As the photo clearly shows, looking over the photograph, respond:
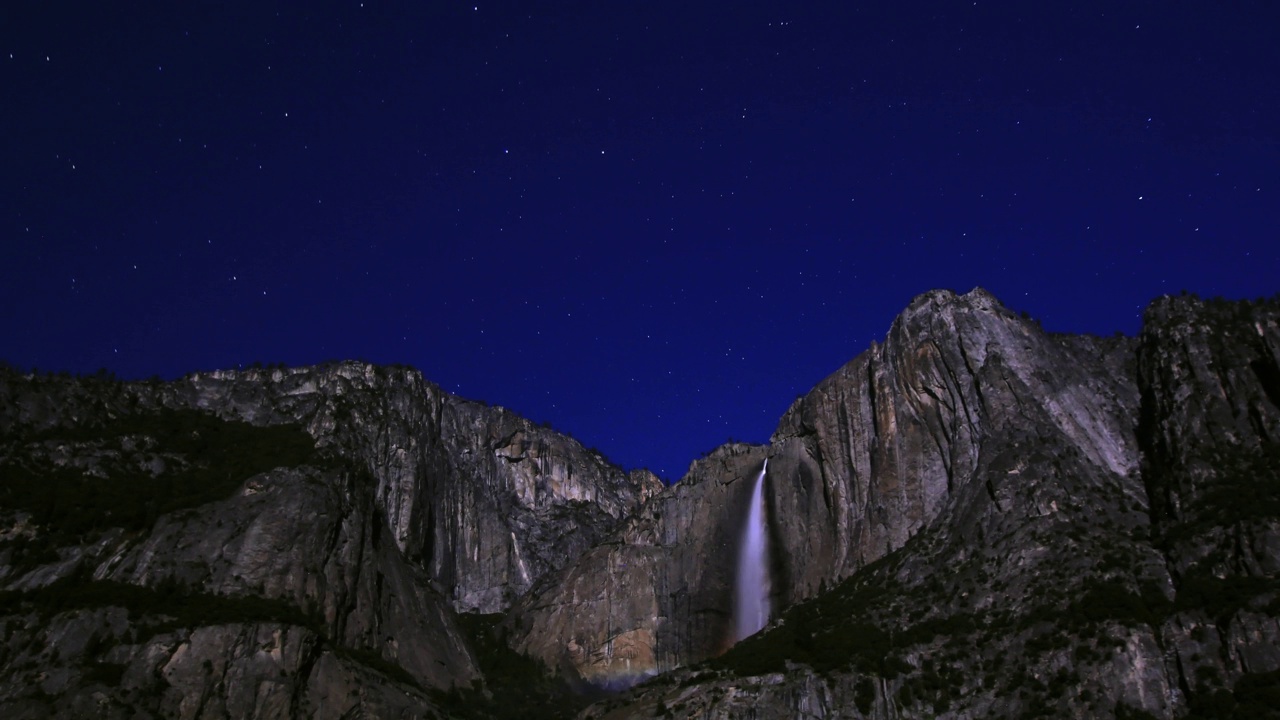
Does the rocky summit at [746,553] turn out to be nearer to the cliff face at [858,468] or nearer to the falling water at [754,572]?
the cliff face at [858,468]

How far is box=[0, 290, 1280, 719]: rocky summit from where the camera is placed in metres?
94.8

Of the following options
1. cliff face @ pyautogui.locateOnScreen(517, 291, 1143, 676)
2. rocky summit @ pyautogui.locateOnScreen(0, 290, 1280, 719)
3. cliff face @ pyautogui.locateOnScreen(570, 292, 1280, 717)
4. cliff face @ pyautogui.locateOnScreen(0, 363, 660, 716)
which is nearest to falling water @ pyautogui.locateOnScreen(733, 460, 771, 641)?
rocky summit @ pyautogui.locateOnScreen(0, 290, 1280, 719)

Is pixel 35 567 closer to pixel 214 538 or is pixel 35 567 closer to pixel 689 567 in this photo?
pixel 214 538

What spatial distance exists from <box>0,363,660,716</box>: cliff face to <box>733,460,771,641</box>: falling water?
3185cm

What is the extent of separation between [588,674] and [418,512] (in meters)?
34.8

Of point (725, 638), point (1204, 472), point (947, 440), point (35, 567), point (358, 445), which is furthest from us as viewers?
point (358, 445)

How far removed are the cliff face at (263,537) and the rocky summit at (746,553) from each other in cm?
41

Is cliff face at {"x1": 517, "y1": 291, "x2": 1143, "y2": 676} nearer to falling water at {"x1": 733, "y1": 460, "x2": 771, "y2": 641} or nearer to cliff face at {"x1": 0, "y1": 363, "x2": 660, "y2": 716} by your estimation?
falling water at {"x1": 733, "y1": 460, "x2": 771, "y2": 641}

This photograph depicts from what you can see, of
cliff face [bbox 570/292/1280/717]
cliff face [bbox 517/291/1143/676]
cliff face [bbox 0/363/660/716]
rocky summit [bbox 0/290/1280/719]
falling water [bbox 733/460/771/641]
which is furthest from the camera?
falling water [bbox 733/460/771/641]

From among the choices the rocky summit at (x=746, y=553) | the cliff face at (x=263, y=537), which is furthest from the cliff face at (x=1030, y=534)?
the cliff face at (x=263, y=537)

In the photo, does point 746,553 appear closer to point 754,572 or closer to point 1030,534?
point 754,572

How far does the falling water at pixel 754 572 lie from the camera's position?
143250 mm

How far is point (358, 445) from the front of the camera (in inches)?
6230

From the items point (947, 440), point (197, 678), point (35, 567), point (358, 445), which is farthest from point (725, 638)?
point (35, 567)
